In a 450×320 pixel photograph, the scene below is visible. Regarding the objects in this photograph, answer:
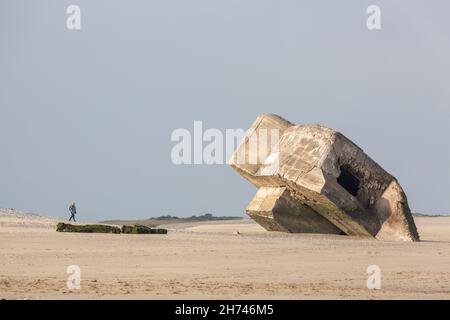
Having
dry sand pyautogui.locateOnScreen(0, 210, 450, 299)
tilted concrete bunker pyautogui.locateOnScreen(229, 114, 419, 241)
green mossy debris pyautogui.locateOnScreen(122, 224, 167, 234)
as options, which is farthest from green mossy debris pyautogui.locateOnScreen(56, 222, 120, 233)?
tilted concrete bunker pyautogui.locateOnScreen(229, 114, 419, 241)

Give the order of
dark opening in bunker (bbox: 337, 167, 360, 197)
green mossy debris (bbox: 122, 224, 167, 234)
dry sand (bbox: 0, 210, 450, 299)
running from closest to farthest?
dry sand (bbox: 0, 210, 450, 299) < green mossy debris (bbox: 122, 224, 167, 234) < dark opening in bunker (bbox: 337, 167, 360, 197)

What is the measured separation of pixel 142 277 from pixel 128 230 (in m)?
8.61

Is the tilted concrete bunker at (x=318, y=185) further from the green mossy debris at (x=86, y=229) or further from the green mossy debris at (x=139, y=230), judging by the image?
the green mossy debris at (x=86, y=229)

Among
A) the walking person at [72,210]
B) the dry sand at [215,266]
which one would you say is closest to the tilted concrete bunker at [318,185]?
the dry sand at [215,266]

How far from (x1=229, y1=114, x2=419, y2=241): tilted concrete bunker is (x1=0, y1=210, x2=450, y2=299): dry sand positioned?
2.29 feet

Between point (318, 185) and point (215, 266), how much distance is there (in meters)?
7.28

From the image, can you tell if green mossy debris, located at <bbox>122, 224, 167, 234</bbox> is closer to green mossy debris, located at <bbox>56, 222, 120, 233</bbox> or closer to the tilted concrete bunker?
green mossy debris, located at <bbox>56, 222, 120, 233</bbox>

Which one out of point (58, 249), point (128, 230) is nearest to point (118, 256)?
point (58, 249)

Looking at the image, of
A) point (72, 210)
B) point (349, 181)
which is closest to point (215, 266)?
point (349, 181)

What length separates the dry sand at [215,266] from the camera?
1302 cm

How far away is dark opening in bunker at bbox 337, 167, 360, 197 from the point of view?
24812 mm

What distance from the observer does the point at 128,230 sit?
23.4 metres

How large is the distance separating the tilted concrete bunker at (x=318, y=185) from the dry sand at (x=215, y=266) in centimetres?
70
